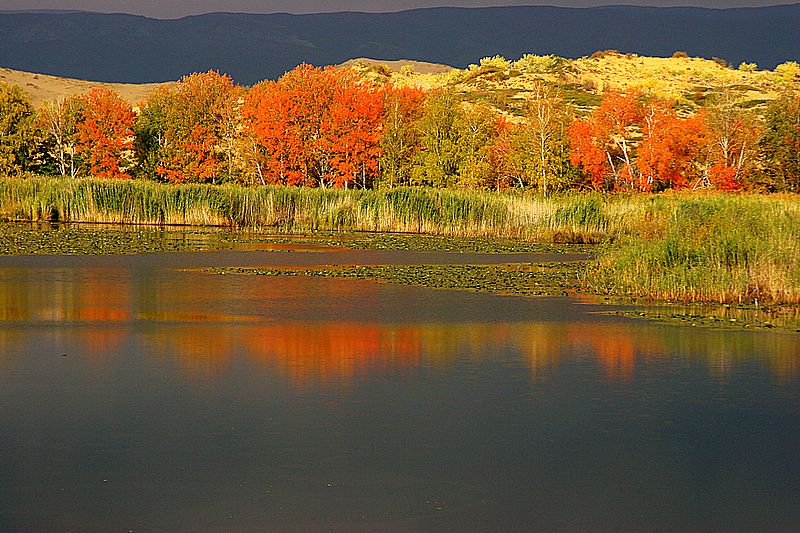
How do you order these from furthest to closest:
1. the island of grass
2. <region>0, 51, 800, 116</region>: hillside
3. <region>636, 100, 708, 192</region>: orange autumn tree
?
<region>0, 51, 800, 116</region>: hillside < <region>636, 100, 708, 192</region>: orange autumn tree < the island of grass

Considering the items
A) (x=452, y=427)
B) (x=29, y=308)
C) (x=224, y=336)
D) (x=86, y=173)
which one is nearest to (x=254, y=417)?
(x=452, y=427)

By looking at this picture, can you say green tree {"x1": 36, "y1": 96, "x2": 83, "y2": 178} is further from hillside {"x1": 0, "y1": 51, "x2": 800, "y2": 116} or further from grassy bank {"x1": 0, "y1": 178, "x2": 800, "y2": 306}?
hillside {"x1": 0, "y1": 51, "x2": 800, "y2": 116}

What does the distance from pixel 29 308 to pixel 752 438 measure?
1009 cm

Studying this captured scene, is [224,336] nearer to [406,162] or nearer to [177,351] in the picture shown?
[177,351]

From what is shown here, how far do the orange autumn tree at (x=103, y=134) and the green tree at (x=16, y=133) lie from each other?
209cm

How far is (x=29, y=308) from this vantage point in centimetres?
1546

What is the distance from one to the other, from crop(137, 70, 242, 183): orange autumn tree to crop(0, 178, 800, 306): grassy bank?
13735 millimetres

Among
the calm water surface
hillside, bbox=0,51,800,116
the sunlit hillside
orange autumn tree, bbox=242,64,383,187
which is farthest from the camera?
hillside, bbox=0,51,800,116

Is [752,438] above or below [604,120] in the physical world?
below

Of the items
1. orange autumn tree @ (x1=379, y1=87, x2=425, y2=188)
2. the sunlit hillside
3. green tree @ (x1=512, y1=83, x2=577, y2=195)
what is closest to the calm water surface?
Answer: green tree @ (x1=512, y1=83, x2=577, y2=195)

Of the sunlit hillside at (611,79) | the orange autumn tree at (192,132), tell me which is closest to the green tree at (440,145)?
the orange autumn tree at (192,132)

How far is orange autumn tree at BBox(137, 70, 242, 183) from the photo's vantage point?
50.2 m

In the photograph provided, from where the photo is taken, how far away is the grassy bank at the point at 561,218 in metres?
16.7

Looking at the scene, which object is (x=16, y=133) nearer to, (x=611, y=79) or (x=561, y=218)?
(x=561, y=218)
